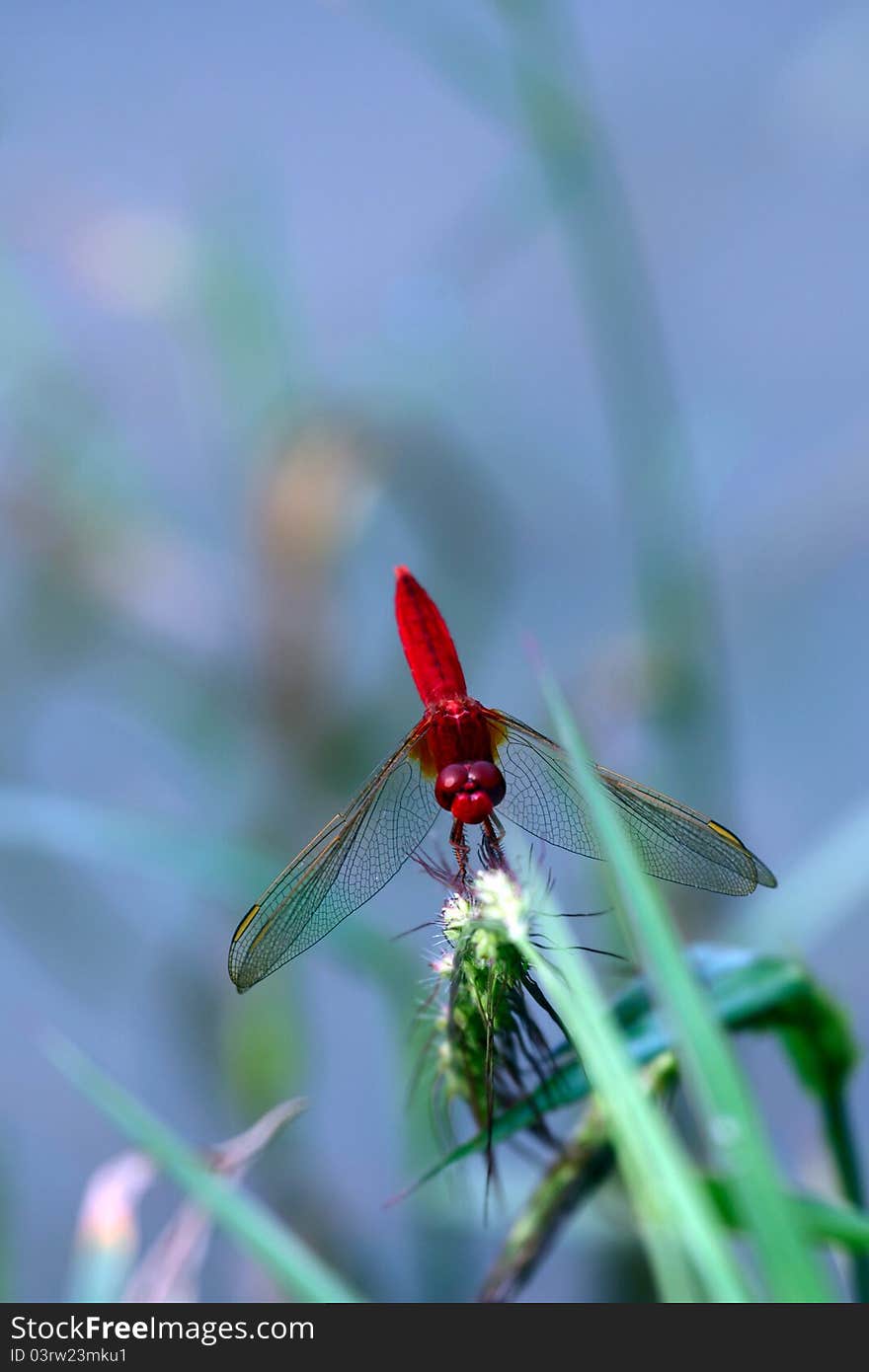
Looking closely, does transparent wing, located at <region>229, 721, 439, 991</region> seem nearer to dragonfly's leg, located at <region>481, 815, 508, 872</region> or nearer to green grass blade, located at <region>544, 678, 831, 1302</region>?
dragonfly's leg, located at <region>481, 815, 508, 872</region>

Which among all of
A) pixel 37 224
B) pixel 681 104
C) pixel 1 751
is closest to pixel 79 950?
pixel 1 751

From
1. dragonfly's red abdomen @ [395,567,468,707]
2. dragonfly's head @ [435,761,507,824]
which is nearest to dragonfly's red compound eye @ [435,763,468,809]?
dragonfly's head @ [435,761,507,824]

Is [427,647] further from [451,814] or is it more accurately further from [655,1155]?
[655,1155]

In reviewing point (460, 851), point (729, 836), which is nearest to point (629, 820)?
point (729, 836)

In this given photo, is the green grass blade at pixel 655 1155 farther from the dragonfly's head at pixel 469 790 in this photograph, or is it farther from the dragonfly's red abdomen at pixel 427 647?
the dragonfly's red abdomen at pixel 427 647

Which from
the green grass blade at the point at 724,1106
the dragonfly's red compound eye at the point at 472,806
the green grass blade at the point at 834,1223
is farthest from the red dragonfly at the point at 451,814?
the green grass blade at the point at 724,1106
